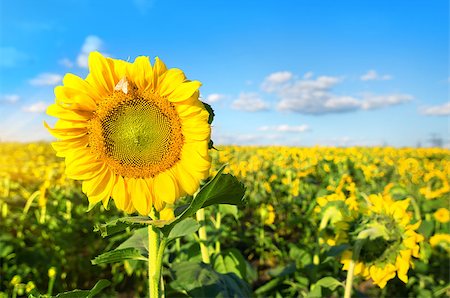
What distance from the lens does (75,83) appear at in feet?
4.11

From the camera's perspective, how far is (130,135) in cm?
129

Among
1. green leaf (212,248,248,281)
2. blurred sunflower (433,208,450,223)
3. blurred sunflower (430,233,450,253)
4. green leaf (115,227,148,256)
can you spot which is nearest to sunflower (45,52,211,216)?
green leaf (115,227,148,256)

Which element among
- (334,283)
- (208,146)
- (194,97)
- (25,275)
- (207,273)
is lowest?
(25,275)

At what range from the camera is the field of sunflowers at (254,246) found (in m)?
2.01

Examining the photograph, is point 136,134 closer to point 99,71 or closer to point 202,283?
point 99,71

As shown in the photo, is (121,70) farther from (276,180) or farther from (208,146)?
(276,180)

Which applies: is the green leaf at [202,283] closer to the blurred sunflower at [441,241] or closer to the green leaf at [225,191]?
the green leaf at [225,191]

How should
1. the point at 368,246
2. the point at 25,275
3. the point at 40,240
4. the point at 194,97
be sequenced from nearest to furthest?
1. the point at 194,97
2. the point at 368,246
3. the point at 25,275
4. the point at 40,240

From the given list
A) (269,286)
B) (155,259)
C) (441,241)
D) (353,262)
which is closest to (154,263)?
(155,259)

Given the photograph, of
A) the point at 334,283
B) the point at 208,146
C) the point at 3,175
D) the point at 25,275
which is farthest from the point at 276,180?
the point at 208,146

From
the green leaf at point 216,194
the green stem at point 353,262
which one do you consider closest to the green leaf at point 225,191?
the green leaf at point 216,194

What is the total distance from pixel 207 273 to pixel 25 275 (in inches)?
97.9

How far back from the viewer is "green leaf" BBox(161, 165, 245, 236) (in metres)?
1.11

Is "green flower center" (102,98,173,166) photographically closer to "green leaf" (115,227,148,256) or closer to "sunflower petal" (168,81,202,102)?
"sunflower petal" (168,81,202,102)
